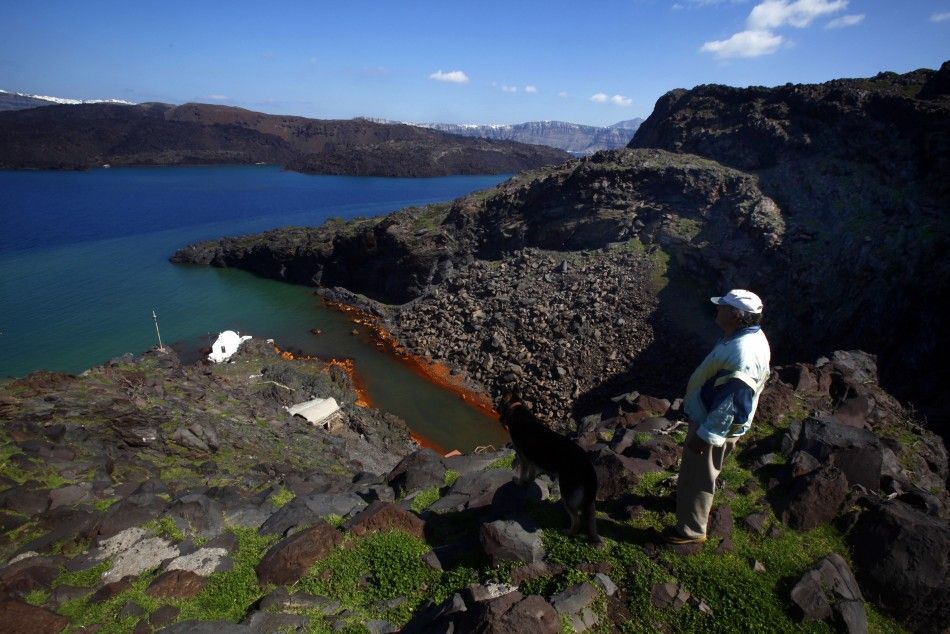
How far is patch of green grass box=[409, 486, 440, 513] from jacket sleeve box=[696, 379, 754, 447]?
401 cm

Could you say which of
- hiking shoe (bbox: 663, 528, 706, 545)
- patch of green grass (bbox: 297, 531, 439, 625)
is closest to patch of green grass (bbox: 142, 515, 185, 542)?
patch of green grass (bbox: 297, 531, 439, 625)

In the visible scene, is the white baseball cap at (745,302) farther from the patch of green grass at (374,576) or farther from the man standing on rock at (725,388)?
the patch of green grass at (374,576)

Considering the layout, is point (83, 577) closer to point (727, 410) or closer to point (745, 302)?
point (727, 410)

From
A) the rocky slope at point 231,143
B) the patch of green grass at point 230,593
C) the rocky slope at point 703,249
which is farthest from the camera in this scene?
the rocky slope at point 231,143

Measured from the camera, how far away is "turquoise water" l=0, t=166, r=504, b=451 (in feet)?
76.9

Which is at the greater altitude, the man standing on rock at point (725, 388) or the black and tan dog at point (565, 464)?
the man standing on rock at point (725, 388)

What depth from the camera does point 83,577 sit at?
5.25 m

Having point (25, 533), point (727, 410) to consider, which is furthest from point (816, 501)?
point (25, 533)

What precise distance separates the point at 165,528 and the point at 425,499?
3.21 metres

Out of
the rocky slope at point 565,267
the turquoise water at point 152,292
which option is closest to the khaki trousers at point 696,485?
the turquoise water at point 152,292

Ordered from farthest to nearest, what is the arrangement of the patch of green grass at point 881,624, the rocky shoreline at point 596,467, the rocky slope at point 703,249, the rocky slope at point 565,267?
the rocky slope at point 565,267 < the rocky slope at point 703,249 < the rocky shoreline at point 596,467 < the patch of green grass at point 881,624

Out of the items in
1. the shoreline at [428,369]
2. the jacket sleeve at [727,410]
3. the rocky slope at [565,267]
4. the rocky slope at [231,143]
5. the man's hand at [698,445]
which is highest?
the rocky slope at [231,143]

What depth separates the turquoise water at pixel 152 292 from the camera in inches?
923

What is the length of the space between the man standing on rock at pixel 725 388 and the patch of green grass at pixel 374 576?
2.72 m
